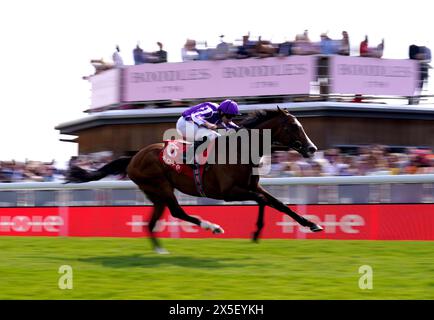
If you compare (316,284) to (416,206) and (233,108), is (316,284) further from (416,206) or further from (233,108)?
(416,206)

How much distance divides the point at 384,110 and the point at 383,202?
8.43 meters

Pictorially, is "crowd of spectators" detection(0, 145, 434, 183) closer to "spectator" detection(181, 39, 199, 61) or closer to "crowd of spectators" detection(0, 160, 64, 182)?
"crowd of spectators" detection(0, 160, 64, 182)

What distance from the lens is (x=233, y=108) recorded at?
853 centimetres

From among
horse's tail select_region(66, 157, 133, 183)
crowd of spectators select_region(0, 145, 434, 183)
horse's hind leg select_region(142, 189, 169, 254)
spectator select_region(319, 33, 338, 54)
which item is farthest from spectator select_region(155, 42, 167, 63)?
horse's hind leg select_region(142, 189, 169, 254)

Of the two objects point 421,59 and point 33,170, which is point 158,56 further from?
point 421,59

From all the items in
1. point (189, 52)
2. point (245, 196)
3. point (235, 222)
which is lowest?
point (235, 222)

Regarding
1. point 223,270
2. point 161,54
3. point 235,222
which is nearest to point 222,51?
point 161,54

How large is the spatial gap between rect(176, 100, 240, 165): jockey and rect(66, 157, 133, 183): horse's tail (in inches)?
47.2

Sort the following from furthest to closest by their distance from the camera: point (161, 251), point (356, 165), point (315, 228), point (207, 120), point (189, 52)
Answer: point (189, 52)
point (356, 165)
point (207, 120)
point (161, 251)
point (315, 228)

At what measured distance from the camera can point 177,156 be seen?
894 cm

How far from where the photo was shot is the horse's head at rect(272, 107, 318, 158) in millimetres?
8523

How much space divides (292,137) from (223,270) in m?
2.22
